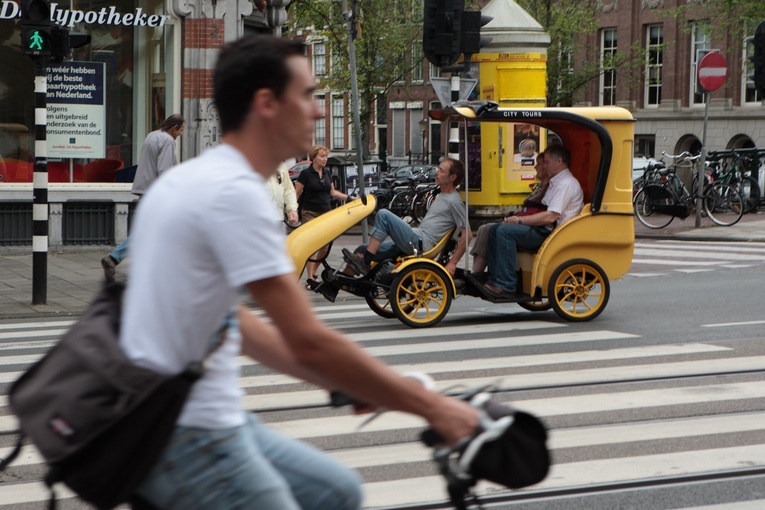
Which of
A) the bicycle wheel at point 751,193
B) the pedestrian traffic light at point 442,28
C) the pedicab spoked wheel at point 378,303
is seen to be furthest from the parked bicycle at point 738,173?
the pedicab spoked wheel at point 378,303

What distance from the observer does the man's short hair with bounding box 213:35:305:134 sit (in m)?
2.42

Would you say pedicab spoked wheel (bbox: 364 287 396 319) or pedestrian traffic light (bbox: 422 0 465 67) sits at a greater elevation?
pedestrian traffic light (bbox: 422 0 465 67)

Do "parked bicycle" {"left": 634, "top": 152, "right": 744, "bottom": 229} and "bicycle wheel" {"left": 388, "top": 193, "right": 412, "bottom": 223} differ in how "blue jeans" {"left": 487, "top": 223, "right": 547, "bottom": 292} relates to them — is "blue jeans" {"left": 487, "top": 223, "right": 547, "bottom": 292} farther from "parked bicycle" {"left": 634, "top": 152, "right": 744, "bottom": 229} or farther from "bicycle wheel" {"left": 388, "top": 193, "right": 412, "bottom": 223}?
"bicycle wheel" {"left": 388, "top": 193, "right": 412, "bottom": 223}

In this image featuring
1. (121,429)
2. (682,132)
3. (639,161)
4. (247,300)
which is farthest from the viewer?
(682,132)

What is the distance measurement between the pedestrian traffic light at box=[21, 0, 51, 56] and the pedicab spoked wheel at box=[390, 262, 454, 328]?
4458 mm

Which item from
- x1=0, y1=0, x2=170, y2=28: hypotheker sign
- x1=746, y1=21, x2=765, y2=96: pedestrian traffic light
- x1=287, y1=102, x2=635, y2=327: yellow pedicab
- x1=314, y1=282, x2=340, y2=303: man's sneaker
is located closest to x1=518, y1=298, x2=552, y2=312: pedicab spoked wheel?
x1=287, y1=102, x2=635, y2=327: yellow pedicab

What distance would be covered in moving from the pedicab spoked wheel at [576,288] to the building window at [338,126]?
47.0 metres

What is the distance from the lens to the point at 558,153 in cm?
1040

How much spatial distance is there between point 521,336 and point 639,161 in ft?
91.3

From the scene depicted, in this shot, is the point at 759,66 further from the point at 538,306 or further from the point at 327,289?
the point at 327,289

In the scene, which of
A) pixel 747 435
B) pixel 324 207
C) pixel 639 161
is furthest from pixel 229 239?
pixel 639 161

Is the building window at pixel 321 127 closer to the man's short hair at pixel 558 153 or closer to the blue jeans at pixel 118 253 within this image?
the blue jeans at pixel 118 253

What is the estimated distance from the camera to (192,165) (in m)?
2.40

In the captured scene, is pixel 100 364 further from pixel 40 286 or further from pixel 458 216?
pixel 40 286
